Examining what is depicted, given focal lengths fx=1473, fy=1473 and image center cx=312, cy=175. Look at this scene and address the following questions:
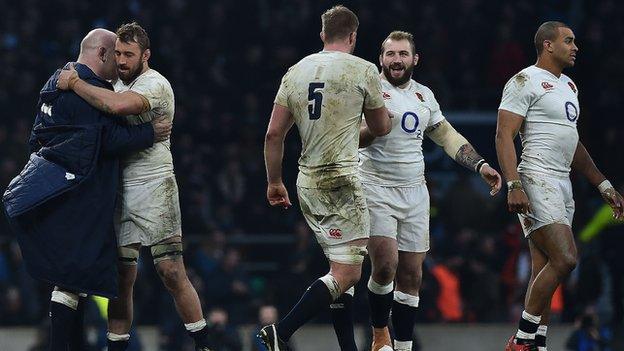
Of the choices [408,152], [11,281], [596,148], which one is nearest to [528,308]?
[408,152]

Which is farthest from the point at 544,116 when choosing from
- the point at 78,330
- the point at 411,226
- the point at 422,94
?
the point at 78,330

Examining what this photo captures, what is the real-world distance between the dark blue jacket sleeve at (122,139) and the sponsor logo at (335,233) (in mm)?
1439

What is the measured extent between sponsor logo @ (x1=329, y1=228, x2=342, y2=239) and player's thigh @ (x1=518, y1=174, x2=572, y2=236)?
1.72 m

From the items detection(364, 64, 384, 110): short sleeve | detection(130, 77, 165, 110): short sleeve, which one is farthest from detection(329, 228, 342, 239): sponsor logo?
detection(130, 77, 165, 110): short sleeve

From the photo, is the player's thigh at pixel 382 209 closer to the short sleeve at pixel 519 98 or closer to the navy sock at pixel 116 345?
the short sleeve at pixel 519 98

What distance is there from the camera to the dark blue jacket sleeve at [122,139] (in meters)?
10.2

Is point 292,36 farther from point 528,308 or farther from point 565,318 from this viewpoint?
point 528,308

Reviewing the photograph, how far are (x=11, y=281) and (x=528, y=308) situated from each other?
823 centimetres

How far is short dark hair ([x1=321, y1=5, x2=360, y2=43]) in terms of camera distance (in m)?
10.1

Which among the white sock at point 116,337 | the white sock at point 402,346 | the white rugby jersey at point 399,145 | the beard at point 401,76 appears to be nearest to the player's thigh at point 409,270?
the white sock at point 402,346

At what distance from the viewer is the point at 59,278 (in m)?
10.2

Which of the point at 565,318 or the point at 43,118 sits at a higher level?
the point at 43,118

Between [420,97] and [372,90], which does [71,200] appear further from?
[420,97]

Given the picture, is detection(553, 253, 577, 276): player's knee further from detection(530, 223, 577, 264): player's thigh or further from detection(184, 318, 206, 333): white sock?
detection(184, 318, 206, 333): white sock
